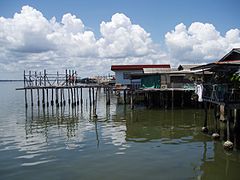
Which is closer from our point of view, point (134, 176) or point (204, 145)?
point (134, 176)

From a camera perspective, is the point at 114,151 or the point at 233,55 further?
the point at 233,55

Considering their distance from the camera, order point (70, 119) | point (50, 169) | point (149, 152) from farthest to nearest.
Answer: point (70, 119), point (149, 152), point (50, 169)

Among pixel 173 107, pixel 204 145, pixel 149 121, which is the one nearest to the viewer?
pixel 204 145

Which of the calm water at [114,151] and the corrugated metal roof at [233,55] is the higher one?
the corrugated metal roof at [233,55]

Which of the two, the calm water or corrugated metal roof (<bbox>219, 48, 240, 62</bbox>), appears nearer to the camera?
the calm water

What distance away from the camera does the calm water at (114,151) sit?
1302cm

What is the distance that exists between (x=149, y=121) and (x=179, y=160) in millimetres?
12134

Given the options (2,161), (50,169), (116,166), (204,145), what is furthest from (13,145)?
(204,145)

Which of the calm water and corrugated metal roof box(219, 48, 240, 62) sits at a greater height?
corrugated metal roof box(219, 48, 240, 62)

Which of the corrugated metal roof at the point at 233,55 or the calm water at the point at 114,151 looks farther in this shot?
the corrugated metal roof at the point at 233,55

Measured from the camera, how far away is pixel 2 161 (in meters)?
14.9

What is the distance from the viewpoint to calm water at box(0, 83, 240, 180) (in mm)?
13016

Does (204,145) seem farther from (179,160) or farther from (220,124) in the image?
(220,124)

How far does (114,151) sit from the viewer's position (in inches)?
651
